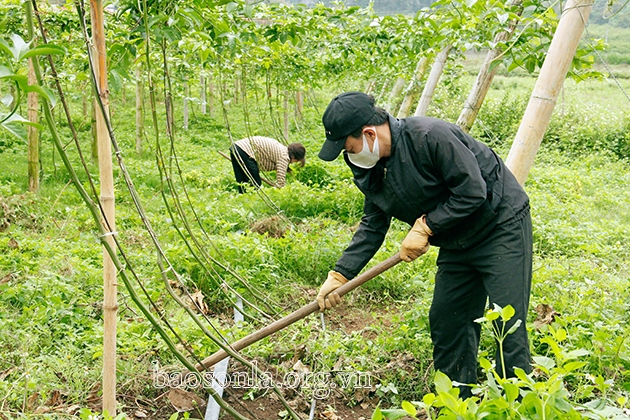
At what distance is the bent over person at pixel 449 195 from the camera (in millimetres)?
2727

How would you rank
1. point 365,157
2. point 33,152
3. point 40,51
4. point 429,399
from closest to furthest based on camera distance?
point 40,51 → point 429,399 → point 365,157 → point 33,152

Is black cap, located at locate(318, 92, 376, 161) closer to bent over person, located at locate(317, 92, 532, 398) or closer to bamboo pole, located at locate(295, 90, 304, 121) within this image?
bent over person, located at locate(317, 92, 532, 398)

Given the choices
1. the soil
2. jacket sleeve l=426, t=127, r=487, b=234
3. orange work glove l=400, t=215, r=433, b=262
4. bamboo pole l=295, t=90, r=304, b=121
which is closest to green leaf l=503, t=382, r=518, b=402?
jacket sleeve l=426, t=127, r=487, b=234

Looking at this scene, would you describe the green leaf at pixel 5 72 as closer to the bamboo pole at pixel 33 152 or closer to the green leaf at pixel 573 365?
the green leaf at pixel 573 365

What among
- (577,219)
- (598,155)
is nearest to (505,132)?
(598,155)

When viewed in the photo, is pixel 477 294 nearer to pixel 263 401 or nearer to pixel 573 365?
pixel 263 401

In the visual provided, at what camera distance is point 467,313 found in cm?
315

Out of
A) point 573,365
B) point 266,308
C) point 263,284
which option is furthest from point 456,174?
point 263,284

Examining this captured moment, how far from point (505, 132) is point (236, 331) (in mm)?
13970

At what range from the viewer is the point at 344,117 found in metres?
2.72

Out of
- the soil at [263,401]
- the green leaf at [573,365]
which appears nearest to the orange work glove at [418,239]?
the soil at [263,401]

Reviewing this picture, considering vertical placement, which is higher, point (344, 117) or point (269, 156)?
point (344, 117)

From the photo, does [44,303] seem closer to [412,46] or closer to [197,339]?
[197,339]

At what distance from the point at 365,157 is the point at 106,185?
1.39m
